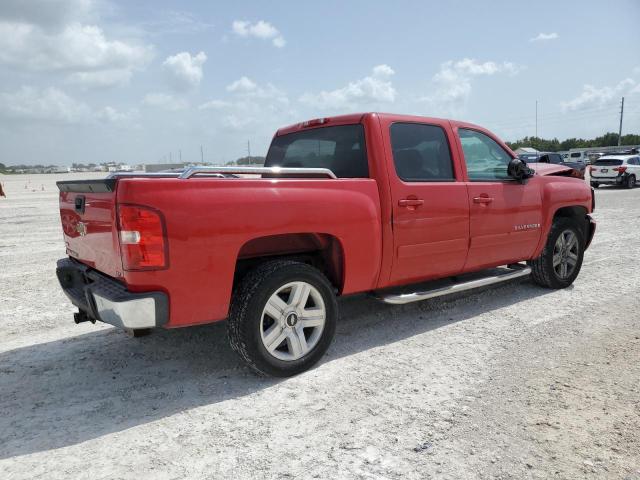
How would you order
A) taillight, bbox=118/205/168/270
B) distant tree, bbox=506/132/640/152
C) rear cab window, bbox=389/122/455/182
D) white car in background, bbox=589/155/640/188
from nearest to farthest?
taillight, bbox=118/205/168/270 < rear cab window, bbox=389/122/455/182 < white car in background, bbox=589/155/640/188 < distant tree, bbox=506/132/640/152

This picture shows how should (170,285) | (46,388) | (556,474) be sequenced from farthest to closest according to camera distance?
(46,388), (170,285), (556,474)

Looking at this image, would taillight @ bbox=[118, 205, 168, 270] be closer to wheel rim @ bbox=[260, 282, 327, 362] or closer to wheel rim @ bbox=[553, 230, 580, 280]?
wheel rim @ bbox=[260, 282, 327, 362]

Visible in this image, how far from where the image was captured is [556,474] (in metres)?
2.28


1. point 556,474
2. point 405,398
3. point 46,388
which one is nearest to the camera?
point 556,474

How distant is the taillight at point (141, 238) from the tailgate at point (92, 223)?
9 cm

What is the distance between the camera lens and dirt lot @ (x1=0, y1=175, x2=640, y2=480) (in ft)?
7.90

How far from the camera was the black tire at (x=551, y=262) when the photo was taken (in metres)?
5.40

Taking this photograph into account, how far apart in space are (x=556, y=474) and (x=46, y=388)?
316cm

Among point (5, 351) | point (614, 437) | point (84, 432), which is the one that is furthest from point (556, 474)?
point (5, 351)

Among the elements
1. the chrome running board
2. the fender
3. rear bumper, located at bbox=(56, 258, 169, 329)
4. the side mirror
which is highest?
the side mirror

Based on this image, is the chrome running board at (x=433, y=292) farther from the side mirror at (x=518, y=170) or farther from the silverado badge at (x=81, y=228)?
the silverado badge at (x=81, y=228)

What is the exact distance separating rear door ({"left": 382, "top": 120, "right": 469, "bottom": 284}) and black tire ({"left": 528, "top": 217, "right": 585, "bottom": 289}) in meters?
1.53

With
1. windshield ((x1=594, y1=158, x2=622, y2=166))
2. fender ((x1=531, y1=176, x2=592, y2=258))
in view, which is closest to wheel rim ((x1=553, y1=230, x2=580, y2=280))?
fender ((x1=531, y1=176, x2=592, y2=258))

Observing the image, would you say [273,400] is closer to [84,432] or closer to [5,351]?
[84,432]
